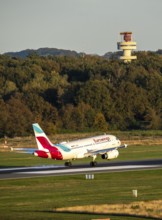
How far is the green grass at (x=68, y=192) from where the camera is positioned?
2207 inches

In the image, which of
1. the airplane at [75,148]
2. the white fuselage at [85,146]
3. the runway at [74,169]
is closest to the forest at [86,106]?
the white fuselage at [85,146]

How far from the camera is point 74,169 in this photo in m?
83.9

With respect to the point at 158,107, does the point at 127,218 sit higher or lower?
lower

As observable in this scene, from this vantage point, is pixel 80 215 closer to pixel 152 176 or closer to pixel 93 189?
pixel 93 189

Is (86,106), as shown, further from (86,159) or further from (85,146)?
(85,146)

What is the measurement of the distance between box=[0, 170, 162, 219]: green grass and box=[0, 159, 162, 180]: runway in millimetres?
3366

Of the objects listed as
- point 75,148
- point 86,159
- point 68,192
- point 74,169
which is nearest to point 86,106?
point 86,159

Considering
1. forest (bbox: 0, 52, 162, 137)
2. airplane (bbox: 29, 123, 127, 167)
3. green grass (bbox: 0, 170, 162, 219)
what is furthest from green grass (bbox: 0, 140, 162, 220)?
forest (bbox: 0, 52, 162, 137)

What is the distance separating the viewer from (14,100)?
164000 mm

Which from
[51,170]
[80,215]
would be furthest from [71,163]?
[80,215]

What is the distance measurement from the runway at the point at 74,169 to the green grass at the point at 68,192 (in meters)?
3.37

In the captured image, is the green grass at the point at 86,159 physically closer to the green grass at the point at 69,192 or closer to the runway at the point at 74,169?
the runway at the point at 74,169

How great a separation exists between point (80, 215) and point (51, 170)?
30653mm

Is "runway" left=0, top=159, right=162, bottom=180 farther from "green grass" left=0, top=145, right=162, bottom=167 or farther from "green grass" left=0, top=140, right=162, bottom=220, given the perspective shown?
"green grass" left=0, top=145, right=162, bottom=167
